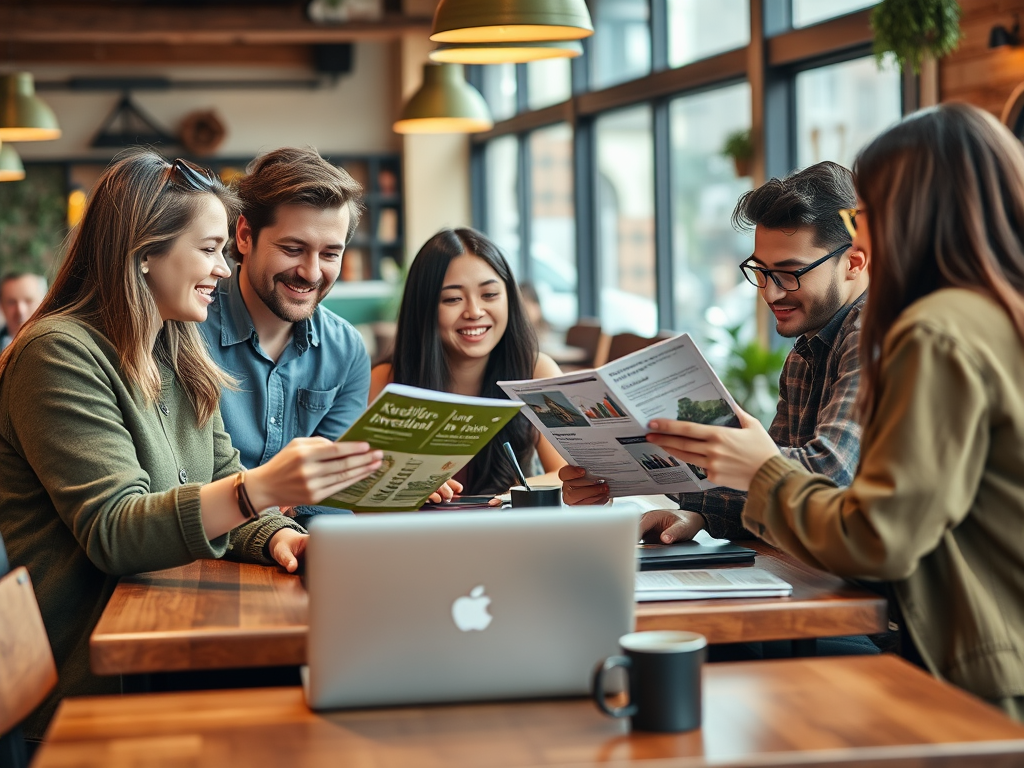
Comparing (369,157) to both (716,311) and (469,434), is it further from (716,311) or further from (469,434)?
(469,434)

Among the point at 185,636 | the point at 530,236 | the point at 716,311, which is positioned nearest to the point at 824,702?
the point at 185,636

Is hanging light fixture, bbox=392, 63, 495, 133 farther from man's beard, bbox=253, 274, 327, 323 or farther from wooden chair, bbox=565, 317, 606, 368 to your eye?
man's beard, bbox=253, 274, 327, 323

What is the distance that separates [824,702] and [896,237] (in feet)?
1.93

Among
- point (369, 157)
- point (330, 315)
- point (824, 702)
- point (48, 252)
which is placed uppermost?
point (369, 157)

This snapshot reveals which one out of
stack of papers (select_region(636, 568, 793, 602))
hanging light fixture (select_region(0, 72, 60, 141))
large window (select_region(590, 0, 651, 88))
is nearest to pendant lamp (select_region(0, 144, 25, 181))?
hanging light fixture (select_region(0, 72, 60, 141))

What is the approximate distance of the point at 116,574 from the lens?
179 centimetres

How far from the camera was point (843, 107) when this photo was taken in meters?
5.21

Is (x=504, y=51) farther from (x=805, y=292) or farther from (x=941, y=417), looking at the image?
(x=941, y=417)

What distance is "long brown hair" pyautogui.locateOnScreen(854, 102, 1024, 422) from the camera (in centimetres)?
148

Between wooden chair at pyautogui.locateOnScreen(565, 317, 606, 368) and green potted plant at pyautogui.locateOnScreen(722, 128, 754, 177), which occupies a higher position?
green potted plant at pyautogui.locateOnScreen(722, 128, 754, 177)

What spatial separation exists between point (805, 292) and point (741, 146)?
3540 mm

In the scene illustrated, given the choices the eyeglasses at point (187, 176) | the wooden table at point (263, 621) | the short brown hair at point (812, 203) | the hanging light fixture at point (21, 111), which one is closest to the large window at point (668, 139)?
the short brown hair at point (812, 203)

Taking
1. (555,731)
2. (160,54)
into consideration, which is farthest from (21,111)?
(555,731)

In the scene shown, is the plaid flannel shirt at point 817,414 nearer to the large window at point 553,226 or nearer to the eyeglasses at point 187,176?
the eyeglasses at point 187,176
